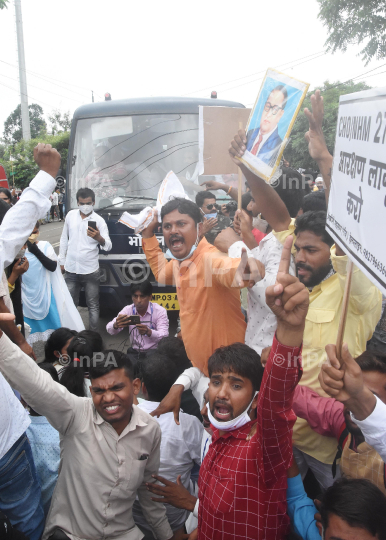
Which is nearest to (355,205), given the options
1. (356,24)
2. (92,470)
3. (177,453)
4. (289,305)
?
(289,305)

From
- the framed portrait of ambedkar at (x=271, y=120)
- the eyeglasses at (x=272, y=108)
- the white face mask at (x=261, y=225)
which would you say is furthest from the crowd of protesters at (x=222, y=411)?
the white face mask at (x=261, y=225)

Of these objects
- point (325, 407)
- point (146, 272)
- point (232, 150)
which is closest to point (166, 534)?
point (325, 407)

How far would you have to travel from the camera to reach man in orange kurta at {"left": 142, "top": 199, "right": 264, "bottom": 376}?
2377 millimetres

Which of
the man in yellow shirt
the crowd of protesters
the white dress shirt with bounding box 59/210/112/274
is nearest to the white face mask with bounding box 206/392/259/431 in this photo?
the crowd of protesters

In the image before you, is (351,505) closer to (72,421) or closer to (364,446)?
(364,446)

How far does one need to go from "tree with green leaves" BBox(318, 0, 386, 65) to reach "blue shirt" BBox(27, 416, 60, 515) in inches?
563

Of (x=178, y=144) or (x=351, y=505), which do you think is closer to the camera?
(x=351, y=505)

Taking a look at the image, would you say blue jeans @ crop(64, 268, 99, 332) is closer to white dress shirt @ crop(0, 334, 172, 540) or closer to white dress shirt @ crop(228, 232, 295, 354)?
white dress shirt @ crop(228, 232, 295, 354)

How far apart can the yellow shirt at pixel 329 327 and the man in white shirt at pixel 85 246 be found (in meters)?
3.26

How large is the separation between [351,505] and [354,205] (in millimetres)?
891

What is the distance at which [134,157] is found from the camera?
511 centimetres

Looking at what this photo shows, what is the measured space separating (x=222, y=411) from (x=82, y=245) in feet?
12.0

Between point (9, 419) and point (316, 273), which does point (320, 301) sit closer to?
point (316, 273)

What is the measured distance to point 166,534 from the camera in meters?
1.98
